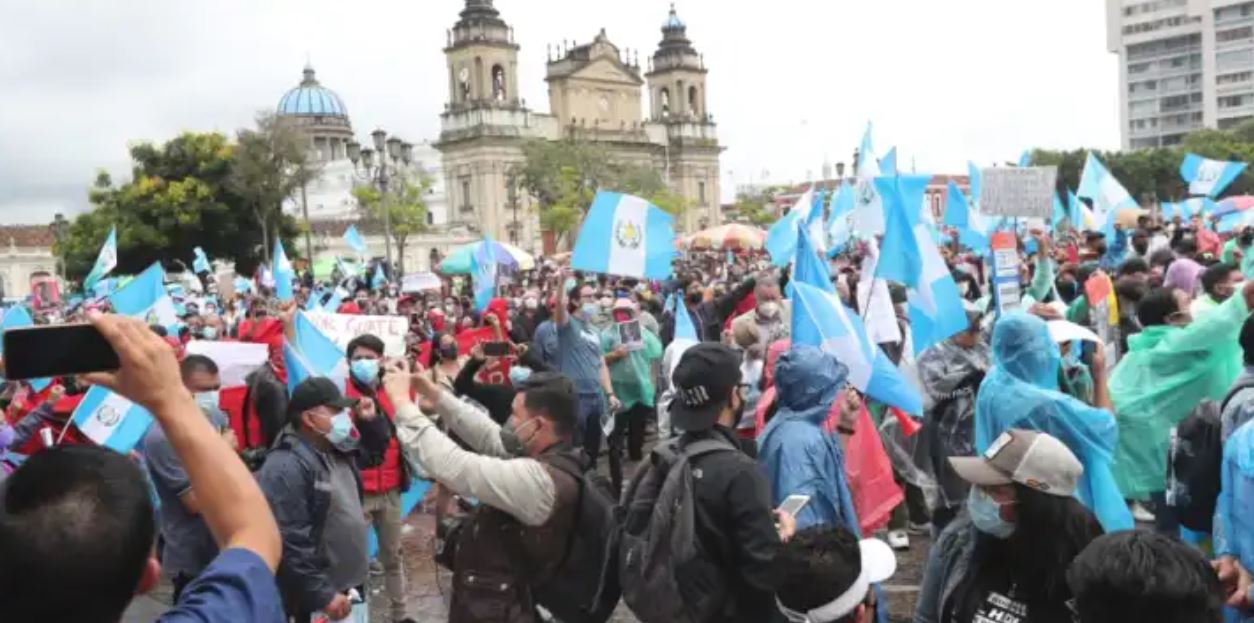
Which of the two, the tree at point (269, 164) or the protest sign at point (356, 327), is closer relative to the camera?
the protest sign at point (356, 327)

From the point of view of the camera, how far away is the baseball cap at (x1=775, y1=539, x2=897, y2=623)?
3.44 metres

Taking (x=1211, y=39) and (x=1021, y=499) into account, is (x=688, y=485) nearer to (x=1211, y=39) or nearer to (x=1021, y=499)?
(x=1021, y=499)

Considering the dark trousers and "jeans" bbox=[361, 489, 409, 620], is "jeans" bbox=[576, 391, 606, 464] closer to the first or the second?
the dark trousers

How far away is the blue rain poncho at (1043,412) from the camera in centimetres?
402

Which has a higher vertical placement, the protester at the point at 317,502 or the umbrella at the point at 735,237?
the umbrella at the point at 735,237

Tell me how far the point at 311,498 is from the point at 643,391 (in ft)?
18.1

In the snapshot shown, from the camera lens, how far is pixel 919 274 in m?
7.69

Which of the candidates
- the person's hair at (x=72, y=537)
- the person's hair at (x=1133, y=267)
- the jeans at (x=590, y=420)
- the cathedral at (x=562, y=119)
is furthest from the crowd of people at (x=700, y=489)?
the cathedral at (x=562, y=119)

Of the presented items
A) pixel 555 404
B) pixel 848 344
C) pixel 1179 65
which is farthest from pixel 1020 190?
pixel 1179 65

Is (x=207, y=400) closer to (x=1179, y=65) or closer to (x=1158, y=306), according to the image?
(x=1158, y=306)

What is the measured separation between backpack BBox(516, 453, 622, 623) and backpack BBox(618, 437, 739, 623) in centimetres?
16

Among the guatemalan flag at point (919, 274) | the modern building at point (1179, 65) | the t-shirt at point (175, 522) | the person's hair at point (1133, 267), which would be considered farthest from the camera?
the modern building at point (1179, 65)

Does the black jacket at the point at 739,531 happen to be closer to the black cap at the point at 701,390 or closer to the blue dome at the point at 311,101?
the black cap at the point at 701,390

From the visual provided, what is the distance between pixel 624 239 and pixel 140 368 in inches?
325
